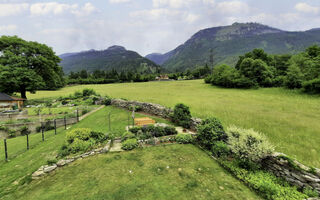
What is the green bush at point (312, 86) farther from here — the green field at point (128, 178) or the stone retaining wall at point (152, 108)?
the green field at point (128, 178)

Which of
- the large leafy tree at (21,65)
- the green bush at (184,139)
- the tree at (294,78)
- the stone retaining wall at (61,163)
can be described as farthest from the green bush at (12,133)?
the tree at (294,78)

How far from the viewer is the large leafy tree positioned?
20.8 meters

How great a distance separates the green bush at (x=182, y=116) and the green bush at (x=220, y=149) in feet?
13.1

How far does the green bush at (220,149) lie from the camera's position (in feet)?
22.5

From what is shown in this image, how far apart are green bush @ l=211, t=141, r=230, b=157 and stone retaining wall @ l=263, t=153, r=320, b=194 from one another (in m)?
1.70

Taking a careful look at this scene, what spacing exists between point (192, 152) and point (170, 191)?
123 inches

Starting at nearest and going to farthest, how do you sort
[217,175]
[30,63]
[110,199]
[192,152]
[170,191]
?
[110,199] → [170,191] → [217,175] → [192,152] → [30,63]

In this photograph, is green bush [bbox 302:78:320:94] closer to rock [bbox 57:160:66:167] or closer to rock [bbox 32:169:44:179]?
rock [bbox 57:160:66:167]

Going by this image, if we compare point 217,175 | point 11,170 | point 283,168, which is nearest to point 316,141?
point 283,168

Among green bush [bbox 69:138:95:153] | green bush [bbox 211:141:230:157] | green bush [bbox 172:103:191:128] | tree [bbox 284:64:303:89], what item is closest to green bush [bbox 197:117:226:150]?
green bush [bbox 211:141:230:157]

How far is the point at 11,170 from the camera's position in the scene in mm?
6328

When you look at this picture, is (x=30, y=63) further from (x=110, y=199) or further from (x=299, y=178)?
(x=299, y=178)

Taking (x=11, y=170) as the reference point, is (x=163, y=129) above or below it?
above

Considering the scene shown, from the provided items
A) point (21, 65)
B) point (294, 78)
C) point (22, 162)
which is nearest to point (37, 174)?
point (22, 162)
